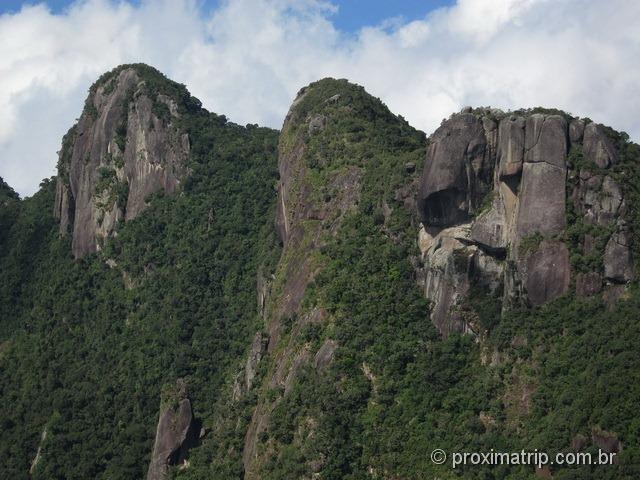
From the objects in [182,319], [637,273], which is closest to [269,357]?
[182,319]

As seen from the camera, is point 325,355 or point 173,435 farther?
point 173,435

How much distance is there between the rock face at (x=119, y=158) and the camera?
112812mm

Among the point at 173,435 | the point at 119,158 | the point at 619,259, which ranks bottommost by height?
the point at 173,435

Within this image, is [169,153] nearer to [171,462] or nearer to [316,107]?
[316,107]

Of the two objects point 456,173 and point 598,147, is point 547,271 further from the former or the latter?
point 456,173

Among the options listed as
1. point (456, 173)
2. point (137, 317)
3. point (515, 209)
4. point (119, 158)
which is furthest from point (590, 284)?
point (119, 158)

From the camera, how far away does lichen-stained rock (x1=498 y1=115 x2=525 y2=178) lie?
235 feet

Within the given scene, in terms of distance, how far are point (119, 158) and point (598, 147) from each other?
57.0 m

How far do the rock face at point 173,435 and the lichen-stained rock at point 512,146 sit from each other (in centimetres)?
3058

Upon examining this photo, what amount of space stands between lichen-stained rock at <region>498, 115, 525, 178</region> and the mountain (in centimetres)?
13

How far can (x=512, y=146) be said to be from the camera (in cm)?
7188

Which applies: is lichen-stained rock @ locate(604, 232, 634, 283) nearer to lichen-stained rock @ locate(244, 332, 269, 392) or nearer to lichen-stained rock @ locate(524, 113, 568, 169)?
lichen-stained rock @ locate(524, 113, 568, 169)

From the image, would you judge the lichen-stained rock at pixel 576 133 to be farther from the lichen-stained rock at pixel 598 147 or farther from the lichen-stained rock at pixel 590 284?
the lichen-stained rock at pixel 590 284

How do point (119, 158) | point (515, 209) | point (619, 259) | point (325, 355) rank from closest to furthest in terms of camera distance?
point (619, 259), point (515, 209), point (325, 355), point (119, 158)
